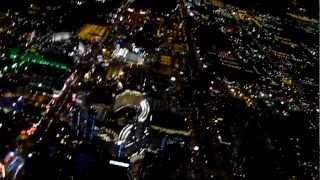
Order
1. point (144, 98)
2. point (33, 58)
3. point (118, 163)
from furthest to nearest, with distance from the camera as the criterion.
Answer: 1. point (33, 58)
2. point (144, 98)
3. point (118, 163)

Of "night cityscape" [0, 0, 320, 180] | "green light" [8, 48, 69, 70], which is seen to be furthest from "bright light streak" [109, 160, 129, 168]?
"green light" [8, 48, 69, 70]

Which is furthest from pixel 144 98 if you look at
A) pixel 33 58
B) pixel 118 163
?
pixel 33 58

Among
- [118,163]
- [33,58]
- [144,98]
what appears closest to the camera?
[118,163]

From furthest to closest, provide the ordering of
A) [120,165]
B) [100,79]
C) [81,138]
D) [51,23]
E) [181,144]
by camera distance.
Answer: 1. [51,23]
2. [100,79]
3. [181,144]
4. [81,138]
5. [120,165]

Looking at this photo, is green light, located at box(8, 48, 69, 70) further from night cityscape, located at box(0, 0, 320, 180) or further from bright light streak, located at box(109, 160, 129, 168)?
bright light streak, located at box(109, 160, 129, 168)

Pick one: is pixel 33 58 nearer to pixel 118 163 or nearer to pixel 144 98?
pixel 144 98

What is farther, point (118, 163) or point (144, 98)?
point (144, 98)

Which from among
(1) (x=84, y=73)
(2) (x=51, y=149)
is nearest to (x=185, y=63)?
(1) (x=84, y=73)

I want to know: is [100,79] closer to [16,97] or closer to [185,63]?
[16,97]
